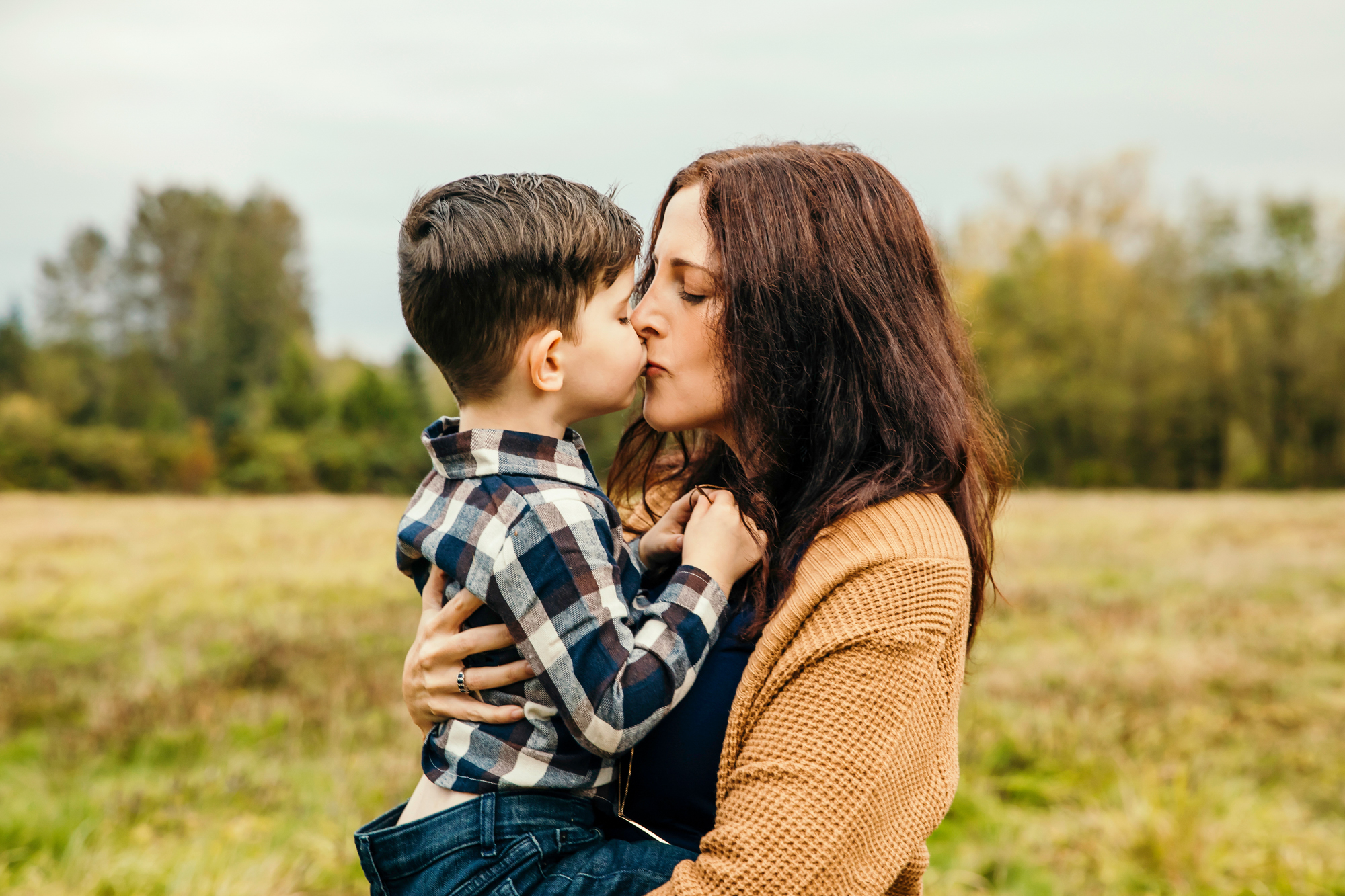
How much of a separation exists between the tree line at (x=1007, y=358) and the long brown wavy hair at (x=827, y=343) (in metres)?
25.2

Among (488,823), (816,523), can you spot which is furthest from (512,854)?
(816,523)

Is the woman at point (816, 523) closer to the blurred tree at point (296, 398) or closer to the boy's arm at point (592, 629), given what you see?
the boy's arm at point (592, 629)

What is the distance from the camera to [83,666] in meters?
6.82

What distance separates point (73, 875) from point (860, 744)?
355 centimetres

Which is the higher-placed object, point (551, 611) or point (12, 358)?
point (551, 611)

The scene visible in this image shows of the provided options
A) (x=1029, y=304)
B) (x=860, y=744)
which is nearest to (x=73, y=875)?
(x=860, y=744)

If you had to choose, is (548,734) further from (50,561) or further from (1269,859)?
(50,561)

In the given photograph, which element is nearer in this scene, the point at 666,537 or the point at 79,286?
the point at 666,537

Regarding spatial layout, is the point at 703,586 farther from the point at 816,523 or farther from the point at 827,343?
the point at 827,343

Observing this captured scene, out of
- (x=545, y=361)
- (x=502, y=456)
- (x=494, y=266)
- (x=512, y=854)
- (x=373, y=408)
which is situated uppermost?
(x=494, y=266)

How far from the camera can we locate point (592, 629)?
1534mm

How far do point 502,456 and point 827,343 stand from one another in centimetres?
62

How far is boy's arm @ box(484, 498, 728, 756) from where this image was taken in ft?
4.98

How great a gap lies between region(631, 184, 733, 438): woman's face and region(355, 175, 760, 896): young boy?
0.17ft
